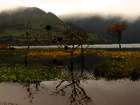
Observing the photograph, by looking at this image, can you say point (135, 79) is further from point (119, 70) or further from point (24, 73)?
point (24, 73)

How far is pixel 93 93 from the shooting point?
3972 cm

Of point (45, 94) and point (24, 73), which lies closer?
point (45, 94)

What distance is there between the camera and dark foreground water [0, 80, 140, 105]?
113 feet

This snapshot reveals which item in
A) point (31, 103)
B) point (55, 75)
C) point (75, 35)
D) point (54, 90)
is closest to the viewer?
point (31, 103)

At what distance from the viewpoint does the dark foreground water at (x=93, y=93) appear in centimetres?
3434

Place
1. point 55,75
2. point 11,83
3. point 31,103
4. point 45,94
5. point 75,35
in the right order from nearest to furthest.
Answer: point 31,103 → point 45,94 → point 11,83 → point 55,75 → point 75,35

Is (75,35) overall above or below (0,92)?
above

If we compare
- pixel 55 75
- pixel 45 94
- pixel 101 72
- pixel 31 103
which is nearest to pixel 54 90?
pixel 45 94

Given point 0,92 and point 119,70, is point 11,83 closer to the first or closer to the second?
point 0,92

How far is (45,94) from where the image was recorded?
3956cm

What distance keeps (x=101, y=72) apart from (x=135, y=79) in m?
8.95

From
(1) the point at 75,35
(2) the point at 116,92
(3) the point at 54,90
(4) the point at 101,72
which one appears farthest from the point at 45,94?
(1) the point at 75,35

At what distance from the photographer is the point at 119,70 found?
58.8m

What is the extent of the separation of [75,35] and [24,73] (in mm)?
31414
